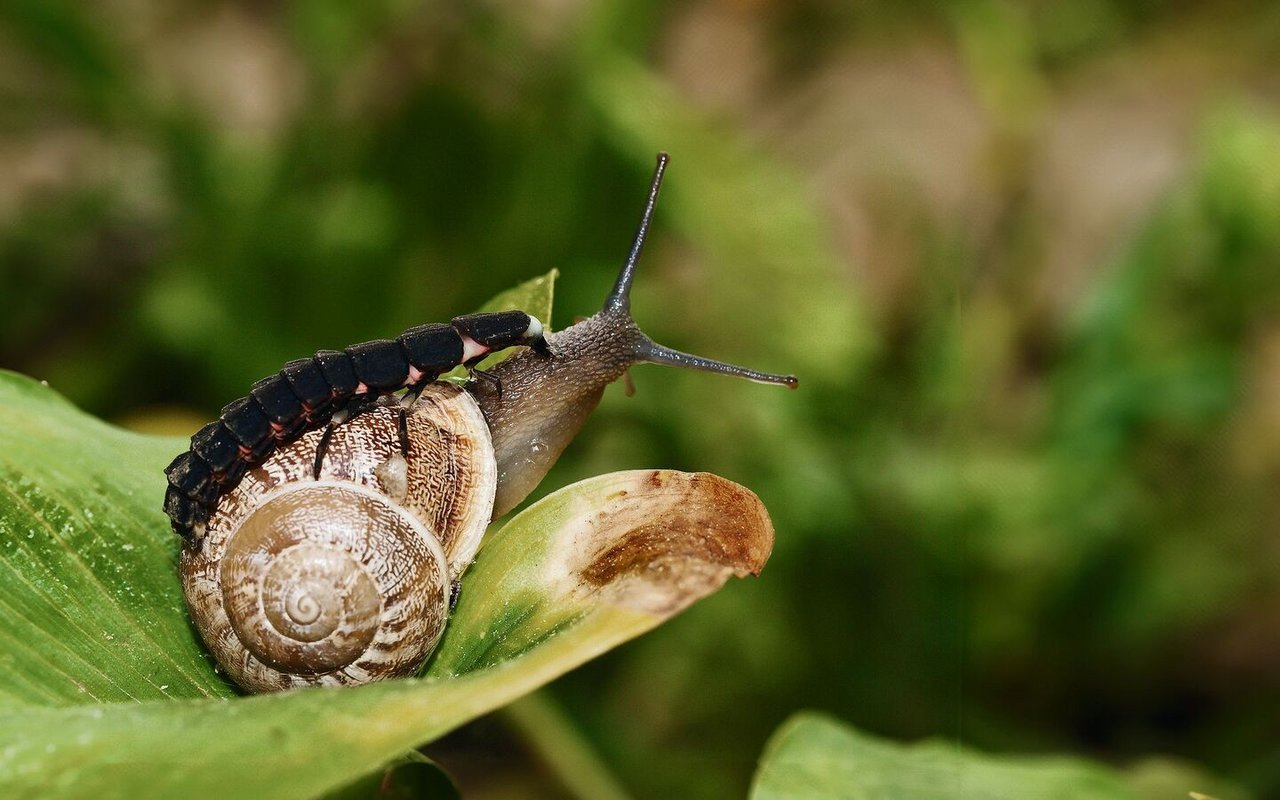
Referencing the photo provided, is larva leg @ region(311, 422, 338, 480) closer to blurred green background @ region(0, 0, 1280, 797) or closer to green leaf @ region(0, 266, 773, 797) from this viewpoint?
green leaf @ region(0, 266, 773, 797)

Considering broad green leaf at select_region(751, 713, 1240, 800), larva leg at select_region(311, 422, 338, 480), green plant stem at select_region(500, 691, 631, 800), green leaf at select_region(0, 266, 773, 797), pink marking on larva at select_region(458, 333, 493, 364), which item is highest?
pink marking on larva at select_region(458, 333, 493, 364)

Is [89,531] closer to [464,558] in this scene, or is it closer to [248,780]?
[464,558]

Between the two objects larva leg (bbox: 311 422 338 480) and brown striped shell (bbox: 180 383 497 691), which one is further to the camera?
larva leg (bbox: 311 422 338 480)

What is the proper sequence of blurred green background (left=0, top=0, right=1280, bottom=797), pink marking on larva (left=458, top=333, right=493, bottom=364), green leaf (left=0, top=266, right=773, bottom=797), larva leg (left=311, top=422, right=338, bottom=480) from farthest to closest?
blurred green background (left=0, top=0, right=1280, bottom=797), pink marking on larva (left=458, top=333, right=493, bottom=364), larva leg (left=311, top=422, right=338, bottom=480), green leaf (left=0, top=266, right=773, bottom=797)

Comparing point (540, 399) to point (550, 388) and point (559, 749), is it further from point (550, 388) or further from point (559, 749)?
point (559, 749)

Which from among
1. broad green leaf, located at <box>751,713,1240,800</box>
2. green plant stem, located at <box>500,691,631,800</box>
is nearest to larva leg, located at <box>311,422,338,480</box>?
→ broad green leaf, located at <box>751,713,1240,800</box>

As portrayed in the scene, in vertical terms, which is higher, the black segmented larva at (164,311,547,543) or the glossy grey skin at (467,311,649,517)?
the black segmented larva at (164,311,547,543)

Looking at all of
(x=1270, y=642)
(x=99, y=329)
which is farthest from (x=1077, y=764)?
(x=99, y=329)
